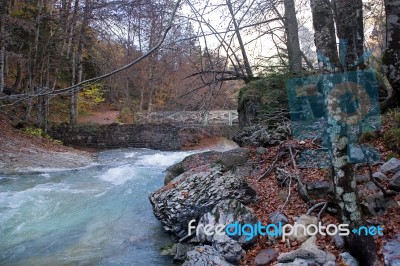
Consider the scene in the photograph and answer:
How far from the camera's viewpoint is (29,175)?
8734 mm

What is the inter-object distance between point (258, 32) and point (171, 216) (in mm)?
5153

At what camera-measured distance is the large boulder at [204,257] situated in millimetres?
3707

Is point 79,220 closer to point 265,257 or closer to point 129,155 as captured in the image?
point 265,257

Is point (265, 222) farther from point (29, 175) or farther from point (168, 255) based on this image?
point (29, 175)

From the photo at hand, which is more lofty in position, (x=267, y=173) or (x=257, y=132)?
(x=257, y=132)

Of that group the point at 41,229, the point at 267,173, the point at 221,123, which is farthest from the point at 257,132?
the point at 221,123

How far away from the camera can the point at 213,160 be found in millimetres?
6445

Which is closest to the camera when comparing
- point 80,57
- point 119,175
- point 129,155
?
point 119,175

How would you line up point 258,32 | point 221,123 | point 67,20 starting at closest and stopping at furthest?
point 258,32, point 67,20, point 221,123

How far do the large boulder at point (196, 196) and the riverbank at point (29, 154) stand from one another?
605 cm

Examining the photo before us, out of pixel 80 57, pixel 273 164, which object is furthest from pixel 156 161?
pixel 273 164

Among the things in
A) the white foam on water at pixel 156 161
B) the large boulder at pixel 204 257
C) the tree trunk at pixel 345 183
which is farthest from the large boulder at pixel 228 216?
the white foam on water at pixel 156 161

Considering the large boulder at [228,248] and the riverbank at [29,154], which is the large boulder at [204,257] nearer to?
the large boulder at [228,248]

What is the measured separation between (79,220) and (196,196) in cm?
246
